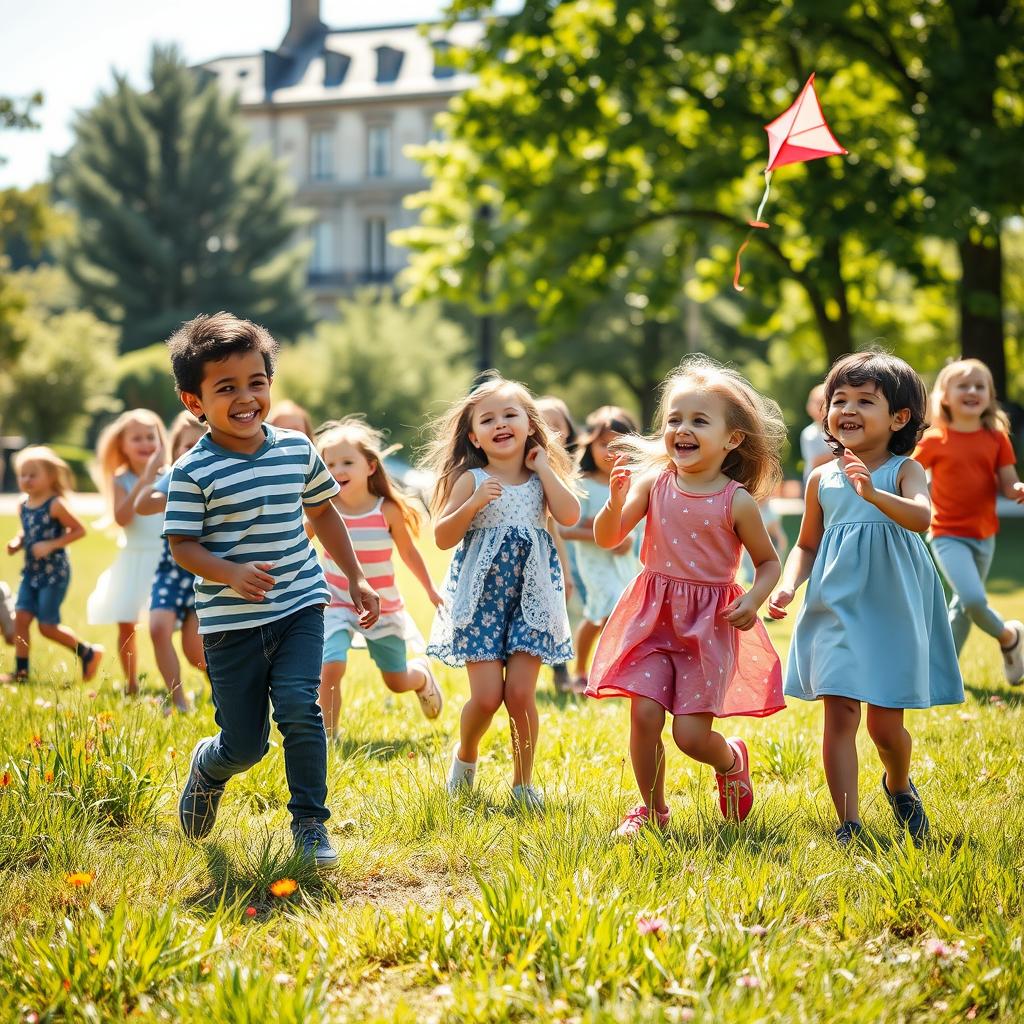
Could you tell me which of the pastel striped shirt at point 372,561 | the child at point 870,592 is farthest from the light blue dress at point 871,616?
the pastel striped shirt at point 372,561

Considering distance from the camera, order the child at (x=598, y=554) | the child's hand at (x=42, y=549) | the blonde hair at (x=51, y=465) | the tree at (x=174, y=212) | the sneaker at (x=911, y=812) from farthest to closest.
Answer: the tree at (x=174, y=212), the blonde hair at (x=51, y=465), the child's hand at (x=42, y=549), the child at (x=598, y=554), the sneaker at (x=911, y=812)

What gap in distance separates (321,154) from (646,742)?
65.3 metres

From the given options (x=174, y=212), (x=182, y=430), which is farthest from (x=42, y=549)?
(x=174, y=212)

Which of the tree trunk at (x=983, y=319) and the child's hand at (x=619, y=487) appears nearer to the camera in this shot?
the child's hand at (x=619, y=487)

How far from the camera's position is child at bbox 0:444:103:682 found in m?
8.59

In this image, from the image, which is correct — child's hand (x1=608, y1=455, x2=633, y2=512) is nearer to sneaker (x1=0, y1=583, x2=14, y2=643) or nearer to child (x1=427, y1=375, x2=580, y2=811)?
child (x1=427, y1=375, x2=580, y2=811)

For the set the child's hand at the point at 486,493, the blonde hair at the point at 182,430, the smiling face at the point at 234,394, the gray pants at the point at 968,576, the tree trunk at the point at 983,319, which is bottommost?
the gray pants at the point at 968,576

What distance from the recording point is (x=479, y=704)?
4941 millimetres

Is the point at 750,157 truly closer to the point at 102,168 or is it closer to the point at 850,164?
the point at 850,164

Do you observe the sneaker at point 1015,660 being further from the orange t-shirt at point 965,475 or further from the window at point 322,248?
the window at point 322,248

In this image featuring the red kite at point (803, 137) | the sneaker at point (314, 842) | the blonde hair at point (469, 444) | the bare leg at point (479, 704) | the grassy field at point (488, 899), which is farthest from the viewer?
the blonde hair at point (469, 444)

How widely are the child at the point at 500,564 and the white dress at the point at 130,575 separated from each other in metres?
3.29

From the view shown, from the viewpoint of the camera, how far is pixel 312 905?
3604 millimetres

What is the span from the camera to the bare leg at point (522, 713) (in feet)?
16.1
